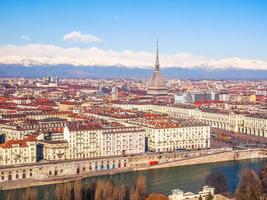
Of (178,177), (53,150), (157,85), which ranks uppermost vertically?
(157,85)

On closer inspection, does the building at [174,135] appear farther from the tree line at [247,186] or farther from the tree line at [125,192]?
the tree line at [125,192]

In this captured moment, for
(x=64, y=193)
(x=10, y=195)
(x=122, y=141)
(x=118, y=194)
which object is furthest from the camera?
(x=122, y=141)

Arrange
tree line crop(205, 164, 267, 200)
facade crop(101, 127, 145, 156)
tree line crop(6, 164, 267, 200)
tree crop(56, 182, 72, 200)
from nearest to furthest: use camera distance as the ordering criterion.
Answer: tree line crop(205, 164, 267, 200) → tree line crop(6, 164, 267, 200) → tree crop(56, 182, 72, 200) → facade crop(101, 127, 145, 156)

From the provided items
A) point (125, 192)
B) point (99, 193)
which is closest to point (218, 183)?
point (125, 192)

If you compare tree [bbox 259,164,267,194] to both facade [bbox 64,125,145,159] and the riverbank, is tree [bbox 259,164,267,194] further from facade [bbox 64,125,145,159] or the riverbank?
facade [bbox 64,125,145,159]

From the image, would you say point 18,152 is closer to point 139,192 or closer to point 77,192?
point 77,192

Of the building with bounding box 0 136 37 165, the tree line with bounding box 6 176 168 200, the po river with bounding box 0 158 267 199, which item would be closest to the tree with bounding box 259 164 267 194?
the po river with bounding box 0 158 267 199
